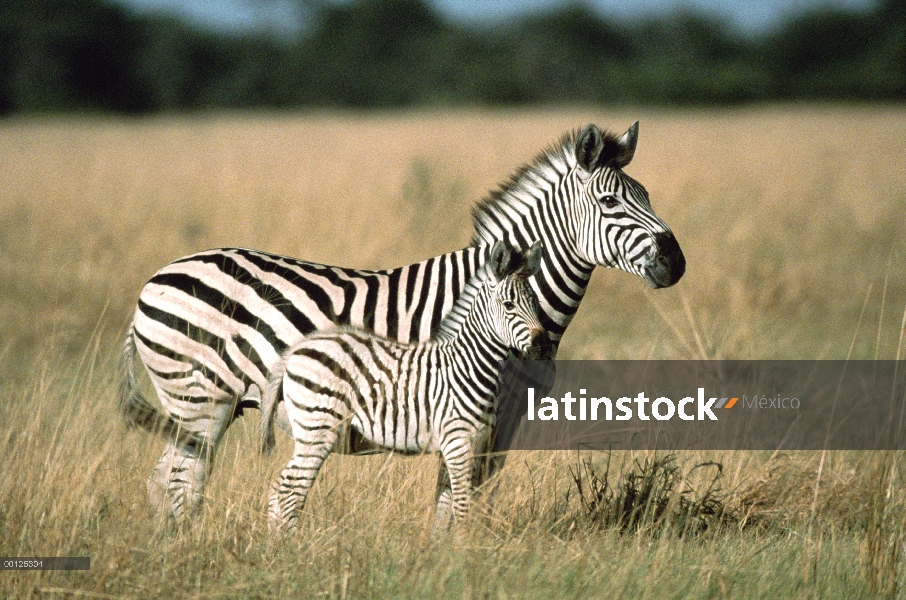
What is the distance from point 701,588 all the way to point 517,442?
1.87 m

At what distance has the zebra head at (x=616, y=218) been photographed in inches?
187

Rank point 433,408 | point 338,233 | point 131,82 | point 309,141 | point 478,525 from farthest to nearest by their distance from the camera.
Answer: point 131,82
point 309,141
point 338,233
point 478,525
point 433,408

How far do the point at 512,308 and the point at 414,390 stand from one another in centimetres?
56

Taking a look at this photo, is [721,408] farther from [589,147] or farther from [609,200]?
[589,147]

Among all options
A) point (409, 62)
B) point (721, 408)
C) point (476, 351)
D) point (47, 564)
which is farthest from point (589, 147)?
point (409, 62)

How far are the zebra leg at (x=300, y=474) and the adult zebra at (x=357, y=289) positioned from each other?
0.64m

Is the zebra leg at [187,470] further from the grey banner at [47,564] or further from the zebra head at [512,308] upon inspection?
the zebra head at [512,308]

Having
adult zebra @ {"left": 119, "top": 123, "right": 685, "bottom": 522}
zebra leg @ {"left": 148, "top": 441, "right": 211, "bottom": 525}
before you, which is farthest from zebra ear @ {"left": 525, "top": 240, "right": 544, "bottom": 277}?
zebra leg @ {"left": 148, "top": 441, "right": 211, "bottom": 525}

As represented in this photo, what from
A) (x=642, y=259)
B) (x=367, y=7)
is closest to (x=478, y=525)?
(x=642, y=259)

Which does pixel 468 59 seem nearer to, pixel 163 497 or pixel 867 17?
pixel 867 17

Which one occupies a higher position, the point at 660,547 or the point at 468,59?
the point at 468,59

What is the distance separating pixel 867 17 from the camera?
5034cm

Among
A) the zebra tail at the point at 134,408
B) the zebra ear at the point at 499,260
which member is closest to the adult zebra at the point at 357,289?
the zebra tail at the point at 134,408

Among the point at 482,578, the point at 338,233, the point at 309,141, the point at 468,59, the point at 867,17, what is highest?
the point at 867,17
